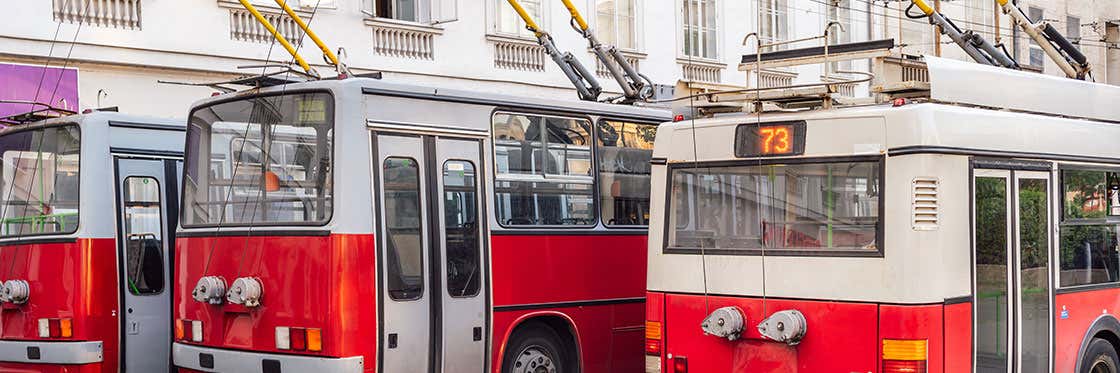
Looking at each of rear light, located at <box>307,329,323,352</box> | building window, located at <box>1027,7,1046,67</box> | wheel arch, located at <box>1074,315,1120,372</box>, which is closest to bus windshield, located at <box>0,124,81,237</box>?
rear light, located at <box>307,329,323,352</box>

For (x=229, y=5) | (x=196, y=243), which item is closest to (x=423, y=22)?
(x=229, y=5)

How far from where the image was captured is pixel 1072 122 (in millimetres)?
11508

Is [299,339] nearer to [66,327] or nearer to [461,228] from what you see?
[461,228]

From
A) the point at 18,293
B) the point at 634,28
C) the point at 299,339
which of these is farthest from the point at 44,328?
the point at 634,28

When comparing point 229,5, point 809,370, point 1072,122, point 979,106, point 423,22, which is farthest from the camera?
point 423,22

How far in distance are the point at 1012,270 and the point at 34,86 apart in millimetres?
12393

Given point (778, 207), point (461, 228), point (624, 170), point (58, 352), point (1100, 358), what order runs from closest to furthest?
point (778, 207)
point (1100, 358)
point (461, 228)
point (58, 352)
point (624, 170)

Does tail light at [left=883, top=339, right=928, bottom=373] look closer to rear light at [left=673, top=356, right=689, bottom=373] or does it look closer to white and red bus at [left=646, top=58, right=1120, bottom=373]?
white and red bus at [left=646, top=58, right=1120, bottom=373]

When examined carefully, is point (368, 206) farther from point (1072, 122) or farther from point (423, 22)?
point (423, 22)

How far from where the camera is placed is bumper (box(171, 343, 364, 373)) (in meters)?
10.8

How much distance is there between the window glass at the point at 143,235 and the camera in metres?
13.3

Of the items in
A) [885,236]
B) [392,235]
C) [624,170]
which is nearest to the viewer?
[885,236]

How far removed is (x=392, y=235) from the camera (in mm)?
11234

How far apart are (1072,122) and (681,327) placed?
11.5 ft
